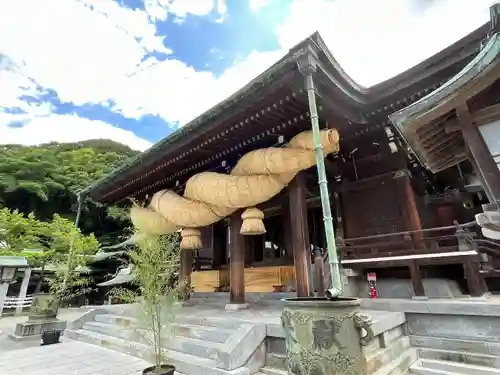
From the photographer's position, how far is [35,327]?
6.74 m

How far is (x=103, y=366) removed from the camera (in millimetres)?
4336

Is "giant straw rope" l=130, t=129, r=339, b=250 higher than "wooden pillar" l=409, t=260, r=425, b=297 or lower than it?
higher

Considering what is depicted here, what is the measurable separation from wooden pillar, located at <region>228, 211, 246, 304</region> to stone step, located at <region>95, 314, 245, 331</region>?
1273 mm

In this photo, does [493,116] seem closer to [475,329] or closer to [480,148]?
[480,148]

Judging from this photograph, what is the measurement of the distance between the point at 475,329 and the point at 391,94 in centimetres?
380

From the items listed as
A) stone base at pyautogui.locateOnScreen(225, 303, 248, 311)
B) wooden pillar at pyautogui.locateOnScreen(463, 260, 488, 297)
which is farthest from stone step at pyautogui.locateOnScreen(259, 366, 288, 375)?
wooden pillar at pyautogui.locateOnScreen(463, 260, 488, 297)

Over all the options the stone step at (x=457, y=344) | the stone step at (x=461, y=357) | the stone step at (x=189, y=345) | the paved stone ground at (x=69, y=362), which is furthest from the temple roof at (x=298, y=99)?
the paved stone ground at (x=69, y=362)

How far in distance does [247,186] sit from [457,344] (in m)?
3.83

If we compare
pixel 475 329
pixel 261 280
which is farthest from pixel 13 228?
pixel 475 329

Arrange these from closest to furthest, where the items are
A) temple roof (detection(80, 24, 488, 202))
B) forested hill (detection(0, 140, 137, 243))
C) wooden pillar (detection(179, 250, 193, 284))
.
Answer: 1. temple roof (detection(80, 24, 488, 202))
2. wooden pillar (detection(179, 250, 193, 284))
3. forested hill (detection(0, 140, 137, 243))

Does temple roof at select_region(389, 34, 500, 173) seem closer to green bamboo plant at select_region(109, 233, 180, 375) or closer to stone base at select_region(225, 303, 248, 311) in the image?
green bamboo plant at select_region(109, 233, 180, 375)

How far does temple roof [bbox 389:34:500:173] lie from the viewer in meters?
2.55

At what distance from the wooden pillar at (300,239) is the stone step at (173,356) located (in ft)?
6.71

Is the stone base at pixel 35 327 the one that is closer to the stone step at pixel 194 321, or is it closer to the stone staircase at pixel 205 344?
the stone step at pixel 194 321
